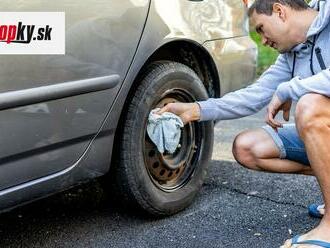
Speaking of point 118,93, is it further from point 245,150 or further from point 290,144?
point 290,144

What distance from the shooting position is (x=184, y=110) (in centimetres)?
292

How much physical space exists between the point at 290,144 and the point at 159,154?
0.61m

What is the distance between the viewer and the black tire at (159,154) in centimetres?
282

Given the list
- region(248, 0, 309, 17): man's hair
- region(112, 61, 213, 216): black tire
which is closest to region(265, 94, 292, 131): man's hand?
region(248, 0, 309, 17): man's hair

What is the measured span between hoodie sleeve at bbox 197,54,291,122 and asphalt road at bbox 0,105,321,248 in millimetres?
519

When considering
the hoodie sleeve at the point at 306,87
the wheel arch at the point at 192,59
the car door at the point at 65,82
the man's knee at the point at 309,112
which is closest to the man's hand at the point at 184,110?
the wheel arch at the point at 192,59

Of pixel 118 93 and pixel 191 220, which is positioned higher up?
pixel 118 93

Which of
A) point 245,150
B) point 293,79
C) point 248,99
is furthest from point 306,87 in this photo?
point 245,150

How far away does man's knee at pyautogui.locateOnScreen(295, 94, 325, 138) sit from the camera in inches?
96.7

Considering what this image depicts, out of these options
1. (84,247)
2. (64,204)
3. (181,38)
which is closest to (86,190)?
(64,204)

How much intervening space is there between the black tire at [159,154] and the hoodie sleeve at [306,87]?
1.93 feet

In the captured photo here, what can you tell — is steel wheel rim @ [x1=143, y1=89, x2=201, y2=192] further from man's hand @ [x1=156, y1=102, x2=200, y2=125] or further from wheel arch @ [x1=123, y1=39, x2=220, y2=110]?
wheel arch @ [x1=123, y1=39, x2=220, y2=110]

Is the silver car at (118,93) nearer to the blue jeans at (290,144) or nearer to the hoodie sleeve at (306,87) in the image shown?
the blue jeans at (290,144)

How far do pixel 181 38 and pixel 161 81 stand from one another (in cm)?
23
